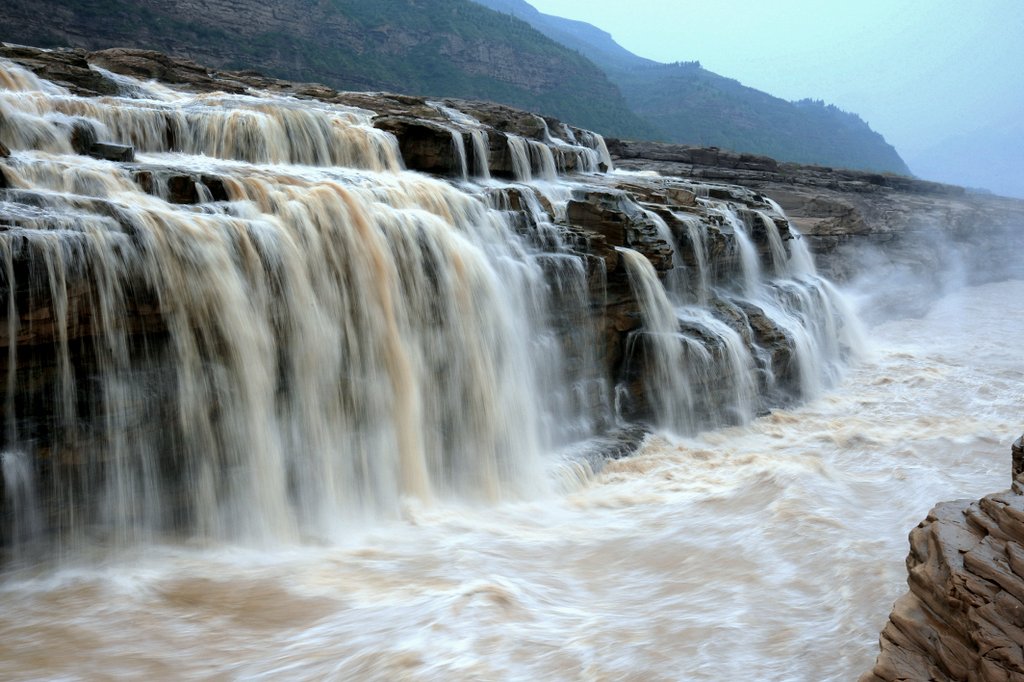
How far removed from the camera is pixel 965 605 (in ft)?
10.7

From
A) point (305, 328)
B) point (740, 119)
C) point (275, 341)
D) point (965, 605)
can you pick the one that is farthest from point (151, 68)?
point (740, 119)

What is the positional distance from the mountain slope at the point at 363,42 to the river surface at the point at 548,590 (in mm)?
28533

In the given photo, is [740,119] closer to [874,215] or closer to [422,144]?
[874,215]

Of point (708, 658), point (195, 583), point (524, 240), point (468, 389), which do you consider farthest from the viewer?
point (524, 240)

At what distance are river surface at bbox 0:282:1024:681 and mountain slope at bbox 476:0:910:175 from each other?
67916mm

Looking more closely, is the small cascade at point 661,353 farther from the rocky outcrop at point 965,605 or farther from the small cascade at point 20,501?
the small cascade at point 20,501

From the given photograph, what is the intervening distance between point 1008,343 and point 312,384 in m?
16.2

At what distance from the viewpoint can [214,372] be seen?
602 centimetres

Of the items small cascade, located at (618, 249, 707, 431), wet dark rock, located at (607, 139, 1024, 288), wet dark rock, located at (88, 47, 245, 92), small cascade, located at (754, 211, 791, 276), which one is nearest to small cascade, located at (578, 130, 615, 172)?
wet dark rock, located at (607, 139, 1024, 288)

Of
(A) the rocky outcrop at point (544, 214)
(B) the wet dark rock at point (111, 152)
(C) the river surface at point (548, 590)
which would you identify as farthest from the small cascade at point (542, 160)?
(C) the river surface at point (548, 590)

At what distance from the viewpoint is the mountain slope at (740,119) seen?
84.1 metres

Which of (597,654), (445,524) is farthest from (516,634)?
(445,524)

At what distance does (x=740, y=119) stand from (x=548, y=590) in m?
91.0

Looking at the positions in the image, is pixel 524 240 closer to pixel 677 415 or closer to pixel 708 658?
pixel 677 415
